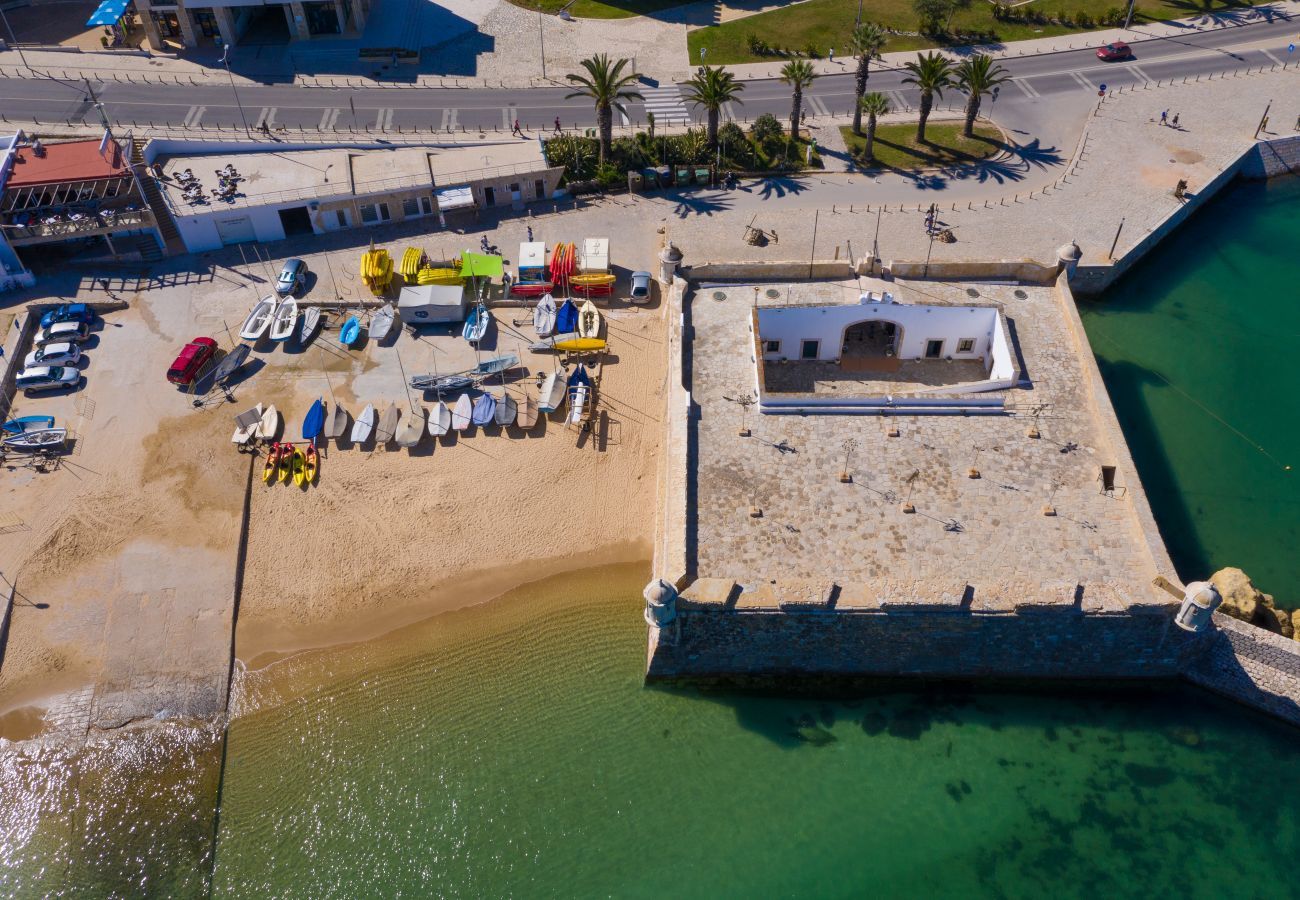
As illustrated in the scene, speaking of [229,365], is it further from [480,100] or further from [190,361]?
[480,100]

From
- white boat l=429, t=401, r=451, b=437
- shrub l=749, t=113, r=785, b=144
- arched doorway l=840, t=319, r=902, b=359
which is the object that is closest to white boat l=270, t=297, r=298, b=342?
white boat l=429, t=401, r=451, b=437

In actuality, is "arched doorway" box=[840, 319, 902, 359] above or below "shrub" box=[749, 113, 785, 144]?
below

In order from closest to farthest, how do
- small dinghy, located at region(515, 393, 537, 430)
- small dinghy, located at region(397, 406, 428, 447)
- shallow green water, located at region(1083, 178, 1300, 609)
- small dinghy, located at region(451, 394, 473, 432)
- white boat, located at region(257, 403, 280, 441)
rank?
shallow green water, located at region(1083, 178, 1300, 609) → small dinghy, located at region(397, 406, 428, 447) → white boat, located at region(257, 403, 280, 441) → small dinghy, located at region(451, 394, 473, 432) → small dinghy, located at region(515, 393, 537, 430)

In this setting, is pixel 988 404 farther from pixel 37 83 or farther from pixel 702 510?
pixel 37 83

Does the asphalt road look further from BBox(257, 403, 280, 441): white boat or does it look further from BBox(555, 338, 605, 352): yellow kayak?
BBox(257, 403, 280, 441): white boat

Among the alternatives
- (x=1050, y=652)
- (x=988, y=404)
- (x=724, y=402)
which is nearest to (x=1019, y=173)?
(x=988, y=404)

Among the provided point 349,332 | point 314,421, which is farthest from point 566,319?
point 314,421
